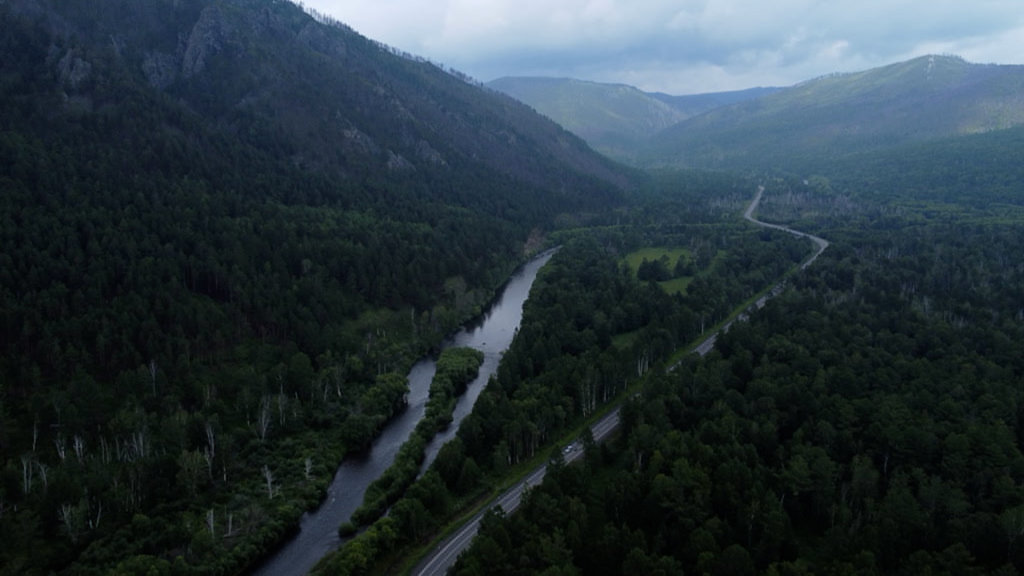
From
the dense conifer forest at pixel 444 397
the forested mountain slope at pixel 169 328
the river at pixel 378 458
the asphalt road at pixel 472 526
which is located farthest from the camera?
the forested mountain slope at pixel 169 328

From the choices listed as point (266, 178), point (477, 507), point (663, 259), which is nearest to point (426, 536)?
point (477, 507)

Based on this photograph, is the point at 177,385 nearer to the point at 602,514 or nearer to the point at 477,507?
the point at 477,507

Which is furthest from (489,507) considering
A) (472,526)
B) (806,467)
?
(806,467)

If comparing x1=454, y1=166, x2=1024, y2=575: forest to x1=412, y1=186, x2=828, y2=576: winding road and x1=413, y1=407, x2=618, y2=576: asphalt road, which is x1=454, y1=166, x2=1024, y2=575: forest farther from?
x1=412, y1=186, x2=828, y2=576: winding road

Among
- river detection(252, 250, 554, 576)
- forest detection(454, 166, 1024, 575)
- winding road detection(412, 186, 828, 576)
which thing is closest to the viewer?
forest detection(454, 166, 1024, 575)

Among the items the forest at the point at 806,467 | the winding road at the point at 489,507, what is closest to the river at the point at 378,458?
the winding road at the point at 489,507

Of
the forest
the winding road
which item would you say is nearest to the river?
the winding road

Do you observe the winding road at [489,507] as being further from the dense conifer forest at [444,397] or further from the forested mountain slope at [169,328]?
the forested mountain slope at [169,328]

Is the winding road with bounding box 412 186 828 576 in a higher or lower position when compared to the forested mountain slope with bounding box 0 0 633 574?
lower

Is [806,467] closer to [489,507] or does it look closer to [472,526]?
[489,507]
